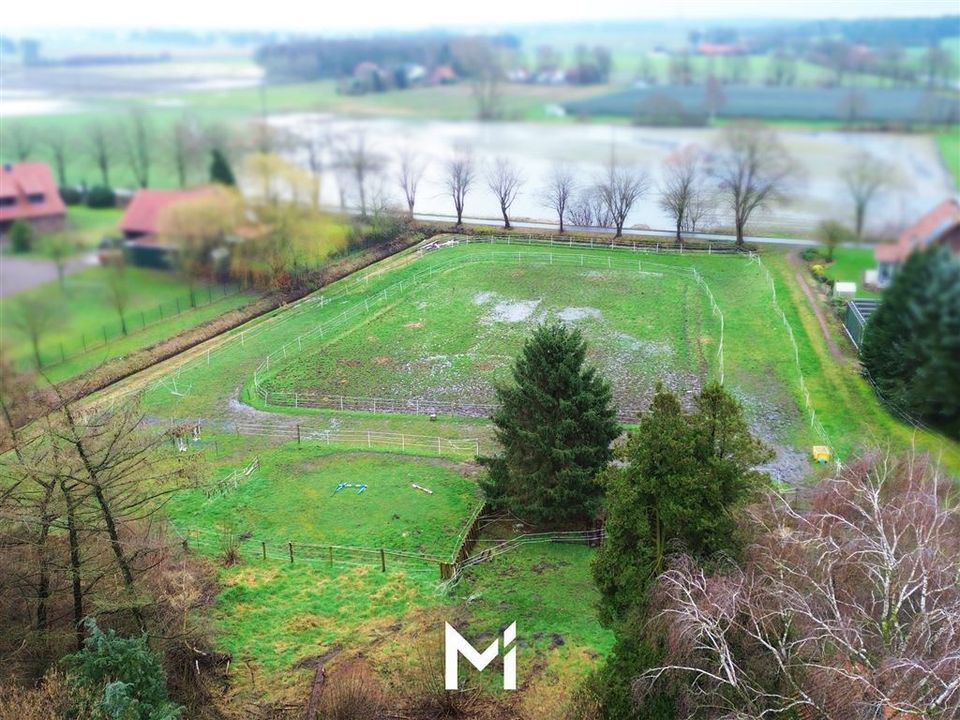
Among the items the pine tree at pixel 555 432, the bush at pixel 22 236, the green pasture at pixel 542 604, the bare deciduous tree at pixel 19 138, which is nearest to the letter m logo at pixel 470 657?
the green pasture at pixel 542 604

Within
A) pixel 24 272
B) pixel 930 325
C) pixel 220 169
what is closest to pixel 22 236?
pixel 24 272

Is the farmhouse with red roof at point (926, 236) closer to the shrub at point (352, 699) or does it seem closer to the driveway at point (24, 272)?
the shrub at point (352, 699)

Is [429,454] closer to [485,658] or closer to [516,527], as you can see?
[516,527]

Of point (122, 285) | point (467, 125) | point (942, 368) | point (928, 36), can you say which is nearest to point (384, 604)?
point (122, 285)

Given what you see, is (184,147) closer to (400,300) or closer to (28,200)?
(28,200)

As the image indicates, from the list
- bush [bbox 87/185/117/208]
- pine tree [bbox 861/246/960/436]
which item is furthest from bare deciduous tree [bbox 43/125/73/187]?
pine tree [bbox 861/246/960/436]

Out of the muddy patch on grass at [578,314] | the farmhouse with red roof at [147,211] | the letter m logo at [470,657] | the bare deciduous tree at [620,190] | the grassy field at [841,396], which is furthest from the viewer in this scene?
the muddy patch on grass at [578,314]

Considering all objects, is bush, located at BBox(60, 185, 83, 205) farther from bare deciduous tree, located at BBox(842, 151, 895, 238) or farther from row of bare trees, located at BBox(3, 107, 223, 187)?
bare deciduous tree, located at BBox(842, 151, 895, 238)
